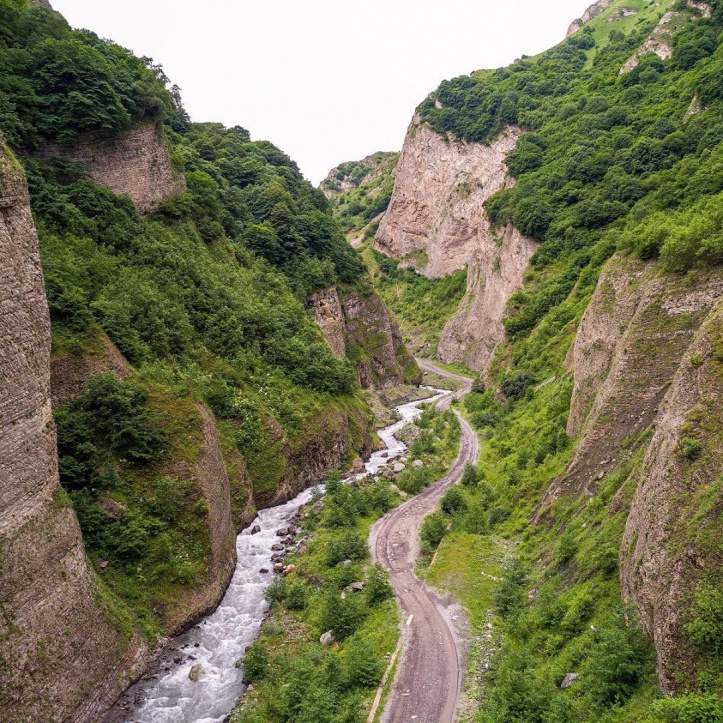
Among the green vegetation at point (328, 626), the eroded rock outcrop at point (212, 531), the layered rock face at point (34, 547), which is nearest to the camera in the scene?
the layered rock face at point (34, 547)

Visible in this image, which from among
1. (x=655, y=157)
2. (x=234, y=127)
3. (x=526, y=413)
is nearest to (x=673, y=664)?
(x=526, y=413)

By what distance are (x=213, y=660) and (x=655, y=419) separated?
2363cm

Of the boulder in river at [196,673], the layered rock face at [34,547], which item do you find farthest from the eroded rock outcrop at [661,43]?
the boulder in river at [196,673]

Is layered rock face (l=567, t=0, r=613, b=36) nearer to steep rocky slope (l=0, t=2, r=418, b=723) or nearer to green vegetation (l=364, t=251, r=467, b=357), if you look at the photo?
green vegetation (l=364, t=251, r=467, b=357)

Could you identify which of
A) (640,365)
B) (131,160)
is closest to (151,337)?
(131,160)

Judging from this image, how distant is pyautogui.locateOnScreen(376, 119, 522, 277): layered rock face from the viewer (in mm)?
104875

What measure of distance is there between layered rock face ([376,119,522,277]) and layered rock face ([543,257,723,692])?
208ft

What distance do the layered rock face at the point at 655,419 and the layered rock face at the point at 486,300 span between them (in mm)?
38674

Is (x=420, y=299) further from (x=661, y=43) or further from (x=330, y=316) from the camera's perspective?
(x=661, y=43)

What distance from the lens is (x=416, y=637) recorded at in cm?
2270

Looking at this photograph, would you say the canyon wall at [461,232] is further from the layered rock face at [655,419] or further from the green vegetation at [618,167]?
the layered rock face at [655,419]

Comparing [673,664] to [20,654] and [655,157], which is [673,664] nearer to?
[20,654]

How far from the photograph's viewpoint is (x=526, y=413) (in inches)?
1881

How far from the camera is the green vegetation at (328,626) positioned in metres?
19.6
